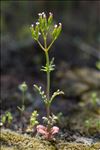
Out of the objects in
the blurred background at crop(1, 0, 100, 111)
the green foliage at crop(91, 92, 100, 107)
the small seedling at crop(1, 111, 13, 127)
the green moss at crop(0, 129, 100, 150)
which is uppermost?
the blurred background at crop(1, 0, 100, 111)

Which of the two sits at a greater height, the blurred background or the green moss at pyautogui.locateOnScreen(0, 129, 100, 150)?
the blurred background

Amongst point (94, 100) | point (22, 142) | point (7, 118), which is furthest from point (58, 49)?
point (22, 142)

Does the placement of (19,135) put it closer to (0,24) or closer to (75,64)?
(75,64)

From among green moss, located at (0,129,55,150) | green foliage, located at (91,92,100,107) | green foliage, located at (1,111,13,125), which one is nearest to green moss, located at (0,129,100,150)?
green moss, located at (0,129,55,150)

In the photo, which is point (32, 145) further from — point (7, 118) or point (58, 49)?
point (58, 49)

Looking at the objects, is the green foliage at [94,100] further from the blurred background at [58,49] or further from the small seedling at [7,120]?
the small seedling at [7,120]

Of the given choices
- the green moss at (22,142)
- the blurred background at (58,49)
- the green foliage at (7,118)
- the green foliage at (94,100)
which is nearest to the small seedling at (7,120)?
the green foliage at (7,118)

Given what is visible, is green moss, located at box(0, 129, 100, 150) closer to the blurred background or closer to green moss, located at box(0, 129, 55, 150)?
green moss, located at box(0, 129, 55, 150)
